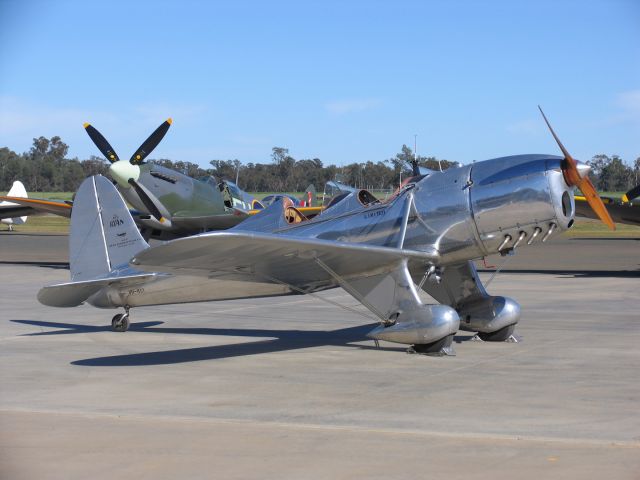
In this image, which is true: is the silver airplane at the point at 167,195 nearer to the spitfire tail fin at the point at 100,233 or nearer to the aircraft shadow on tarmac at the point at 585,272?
the aircraft shadow on tarmac at the point at 585,272

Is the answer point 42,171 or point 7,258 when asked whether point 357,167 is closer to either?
point 7,258

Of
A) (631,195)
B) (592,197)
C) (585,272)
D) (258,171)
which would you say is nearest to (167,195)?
(585,272)

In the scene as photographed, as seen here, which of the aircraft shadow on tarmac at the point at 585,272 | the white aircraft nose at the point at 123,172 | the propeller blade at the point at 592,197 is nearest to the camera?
the propeller blade at the point at 592,197

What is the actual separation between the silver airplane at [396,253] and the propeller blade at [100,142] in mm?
14586

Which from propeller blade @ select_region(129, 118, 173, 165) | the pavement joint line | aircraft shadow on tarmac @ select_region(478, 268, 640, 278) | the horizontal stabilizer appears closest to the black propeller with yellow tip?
propeller blade @ select_region(129, 118, 173, 165)

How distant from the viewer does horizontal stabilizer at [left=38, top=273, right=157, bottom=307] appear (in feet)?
35.5

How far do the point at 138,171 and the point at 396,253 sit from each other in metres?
16.4

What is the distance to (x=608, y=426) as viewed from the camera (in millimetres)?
6484

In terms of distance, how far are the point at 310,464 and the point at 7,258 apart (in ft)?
88.2

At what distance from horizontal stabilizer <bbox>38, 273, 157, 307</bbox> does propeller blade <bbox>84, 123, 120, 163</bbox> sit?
1499cm

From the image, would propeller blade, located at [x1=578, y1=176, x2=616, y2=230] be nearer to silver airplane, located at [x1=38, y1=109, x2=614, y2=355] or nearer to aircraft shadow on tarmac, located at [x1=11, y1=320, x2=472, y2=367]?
silver airplane, located at [x1=38, y1=109, x2=614, y2=355]

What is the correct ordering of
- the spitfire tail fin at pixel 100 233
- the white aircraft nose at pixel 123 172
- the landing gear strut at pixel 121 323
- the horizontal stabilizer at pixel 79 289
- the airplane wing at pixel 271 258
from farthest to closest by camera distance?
1. the white aircraft nose at pixel 123 172
2. the landing gear strut at pixel 121 323
3. the spitfire tail fin at pixel 100 233
4. the horizontal stabilizer at pixel 79 289
5. the airplane wing at pixel 271 258

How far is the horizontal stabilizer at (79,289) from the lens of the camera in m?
10.8

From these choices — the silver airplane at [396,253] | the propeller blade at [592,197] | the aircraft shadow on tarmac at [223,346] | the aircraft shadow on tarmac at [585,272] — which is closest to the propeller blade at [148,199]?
the aircraft shadow on tarmac at [585,272]
